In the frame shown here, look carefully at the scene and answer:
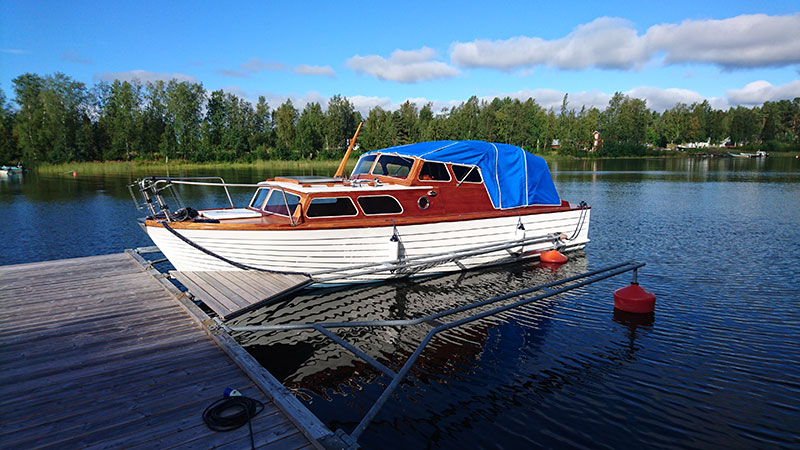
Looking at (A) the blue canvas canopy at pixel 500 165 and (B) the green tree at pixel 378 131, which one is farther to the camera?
(B) the green tree at pixel 378 131

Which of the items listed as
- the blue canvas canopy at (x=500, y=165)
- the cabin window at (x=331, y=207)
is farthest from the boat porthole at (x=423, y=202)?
the cabin window at (x=331, y=207)

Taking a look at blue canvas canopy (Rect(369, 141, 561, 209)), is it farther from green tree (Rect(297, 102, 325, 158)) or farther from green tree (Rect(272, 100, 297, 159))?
green tree (Rect(272, 100, 297, 159))

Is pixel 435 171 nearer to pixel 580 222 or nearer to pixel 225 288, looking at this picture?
pixel 580 222

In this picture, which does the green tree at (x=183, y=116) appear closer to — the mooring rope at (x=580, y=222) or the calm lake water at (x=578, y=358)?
the calm lake water at (x=578, y=358)

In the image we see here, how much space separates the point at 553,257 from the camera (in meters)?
13.8

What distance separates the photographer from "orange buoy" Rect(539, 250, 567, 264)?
13.8 meters

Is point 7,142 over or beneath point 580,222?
over

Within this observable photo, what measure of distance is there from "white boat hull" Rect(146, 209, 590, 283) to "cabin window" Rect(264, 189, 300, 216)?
150 cm

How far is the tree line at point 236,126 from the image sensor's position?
219 feet

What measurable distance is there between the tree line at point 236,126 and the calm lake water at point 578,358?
63.7 metres

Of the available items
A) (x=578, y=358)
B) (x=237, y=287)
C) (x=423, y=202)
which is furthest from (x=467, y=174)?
(x=237, y=287)

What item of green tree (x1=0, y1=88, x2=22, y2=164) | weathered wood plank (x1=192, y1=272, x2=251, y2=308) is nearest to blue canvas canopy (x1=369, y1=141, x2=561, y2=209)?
weathered wood plank (x1=192, y1=272, x2=251, y2=308)

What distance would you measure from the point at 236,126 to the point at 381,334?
3151 inches

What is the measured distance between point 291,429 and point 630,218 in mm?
21803
